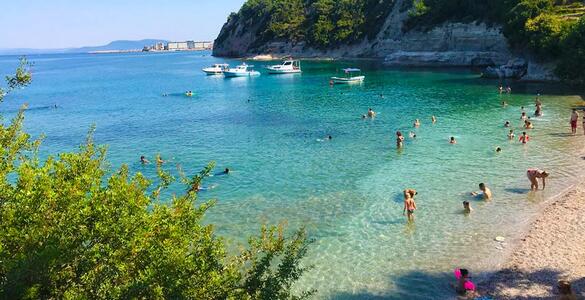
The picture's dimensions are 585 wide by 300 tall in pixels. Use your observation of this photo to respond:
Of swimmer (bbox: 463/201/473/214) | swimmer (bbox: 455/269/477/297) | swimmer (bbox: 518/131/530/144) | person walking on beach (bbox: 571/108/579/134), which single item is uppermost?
person walking on beach (bbox: 571/108/579/134)

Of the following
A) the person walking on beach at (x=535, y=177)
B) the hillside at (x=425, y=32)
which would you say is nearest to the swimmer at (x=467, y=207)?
the person walking on beach at (x=535, y=177)

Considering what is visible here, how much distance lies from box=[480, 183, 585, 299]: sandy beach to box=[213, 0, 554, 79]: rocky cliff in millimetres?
50760

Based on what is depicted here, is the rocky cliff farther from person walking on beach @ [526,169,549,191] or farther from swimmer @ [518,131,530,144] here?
person walking on beach @ [526,169,549,191]

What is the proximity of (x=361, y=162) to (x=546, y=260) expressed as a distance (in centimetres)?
1487

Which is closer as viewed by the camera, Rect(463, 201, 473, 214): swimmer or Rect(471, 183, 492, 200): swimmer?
Rect(463, 201, 473, 214): swimmer

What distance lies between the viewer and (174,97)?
71250 millimetres

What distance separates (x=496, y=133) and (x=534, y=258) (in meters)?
21.5

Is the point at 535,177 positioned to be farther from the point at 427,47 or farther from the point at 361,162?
the point at 427,47

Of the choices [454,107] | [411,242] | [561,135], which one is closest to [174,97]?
[454,107]

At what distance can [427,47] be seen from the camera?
106 m

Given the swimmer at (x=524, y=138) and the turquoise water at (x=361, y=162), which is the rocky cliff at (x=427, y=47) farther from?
the swimmer at (x=524, y=138)

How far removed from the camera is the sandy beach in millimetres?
14844

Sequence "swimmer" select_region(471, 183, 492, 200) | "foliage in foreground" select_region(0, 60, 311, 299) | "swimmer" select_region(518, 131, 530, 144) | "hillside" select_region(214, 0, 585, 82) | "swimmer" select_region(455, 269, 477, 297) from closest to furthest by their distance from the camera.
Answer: "foliage in foreground" select_region(0, 60, 311, 299)
"swimmer" select_region(455, 269, 477, 297)
"swimmer" select_region(471, 183, 492, 200)
"swimmer" select_region(518, 131, 530, 144)
"hillside" select_region(214, 0, 585, 82)

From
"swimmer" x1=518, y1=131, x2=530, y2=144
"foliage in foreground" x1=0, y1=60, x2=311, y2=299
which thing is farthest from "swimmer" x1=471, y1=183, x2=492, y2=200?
"foliage in foreground" x1=0, y1=60, x2=311, y2=299
